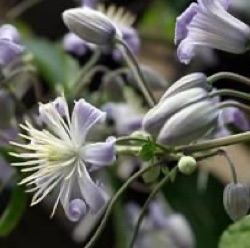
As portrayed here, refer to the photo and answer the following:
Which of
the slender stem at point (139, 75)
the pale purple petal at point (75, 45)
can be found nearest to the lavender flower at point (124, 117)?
the pale purple petal at point (75, 45)

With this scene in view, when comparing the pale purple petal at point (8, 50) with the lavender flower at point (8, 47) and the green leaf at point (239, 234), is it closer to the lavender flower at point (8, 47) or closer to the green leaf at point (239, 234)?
the lavender flower at point (8, 47)

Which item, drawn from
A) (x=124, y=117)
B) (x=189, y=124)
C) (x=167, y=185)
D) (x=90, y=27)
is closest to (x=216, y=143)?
(x=189, y=124)

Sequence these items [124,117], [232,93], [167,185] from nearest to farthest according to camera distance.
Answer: [232,93] → [124,117] → [167,185]

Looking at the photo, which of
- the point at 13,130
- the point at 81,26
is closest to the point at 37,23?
the point at 13,130

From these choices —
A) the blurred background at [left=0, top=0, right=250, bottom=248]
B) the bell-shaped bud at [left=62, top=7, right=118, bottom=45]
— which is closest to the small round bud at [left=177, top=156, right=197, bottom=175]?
the bell-shaped bud at [left=62, top=7, right=118, bottom=45]

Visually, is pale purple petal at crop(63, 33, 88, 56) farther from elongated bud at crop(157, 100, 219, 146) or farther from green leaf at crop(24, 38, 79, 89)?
elongated bud at crop(157, 100, 219, 146)

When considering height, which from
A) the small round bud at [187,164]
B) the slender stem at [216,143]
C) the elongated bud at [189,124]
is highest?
the elongated bud at [189,124]

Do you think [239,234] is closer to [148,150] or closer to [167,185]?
[148,150]
